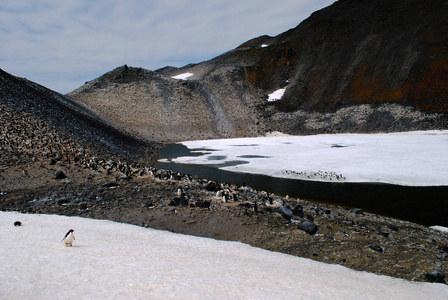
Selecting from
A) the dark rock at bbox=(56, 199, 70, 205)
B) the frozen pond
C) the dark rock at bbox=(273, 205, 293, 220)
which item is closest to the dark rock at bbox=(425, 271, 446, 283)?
the dark rock at bbox=(273, 205, 293, 220)

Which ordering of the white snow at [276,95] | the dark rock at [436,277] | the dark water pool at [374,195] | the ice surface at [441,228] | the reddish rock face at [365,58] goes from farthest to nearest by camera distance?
1. the white snow at [276,95]
2. the reddish rock face at [365,58]
3. the dark water pool at [374,195]
4. the ice surface at [441,228]
5. the dark rock at [436,277]

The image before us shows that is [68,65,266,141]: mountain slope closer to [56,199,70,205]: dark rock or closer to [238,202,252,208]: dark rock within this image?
[56,199,70,205]: dark rock

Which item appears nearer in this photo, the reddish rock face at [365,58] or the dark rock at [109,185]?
the dark rock at [109,185]

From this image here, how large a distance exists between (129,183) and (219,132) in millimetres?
50093

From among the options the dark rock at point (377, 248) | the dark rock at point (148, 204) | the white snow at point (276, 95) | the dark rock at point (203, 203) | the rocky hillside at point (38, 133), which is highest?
the white snow at point (276, 95)

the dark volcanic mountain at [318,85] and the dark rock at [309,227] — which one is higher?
the dark volcanic mountain at [318,85]

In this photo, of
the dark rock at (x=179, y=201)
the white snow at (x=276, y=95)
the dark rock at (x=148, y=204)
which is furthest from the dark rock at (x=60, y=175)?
the white snow at (x=276, y=95)

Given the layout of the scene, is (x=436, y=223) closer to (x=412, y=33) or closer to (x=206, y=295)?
(x=206, y=295)

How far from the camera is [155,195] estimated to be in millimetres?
14875

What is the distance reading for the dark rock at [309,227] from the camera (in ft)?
35.3

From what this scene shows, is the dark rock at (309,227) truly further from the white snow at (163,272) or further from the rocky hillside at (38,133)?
the rocky hillside at (38,133)

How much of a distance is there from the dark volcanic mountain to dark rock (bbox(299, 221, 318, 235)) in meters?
44.7

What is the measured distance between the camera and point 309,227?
1081 centimetres

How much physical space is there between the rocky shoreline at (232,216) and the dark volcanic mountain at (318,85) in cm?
4265
